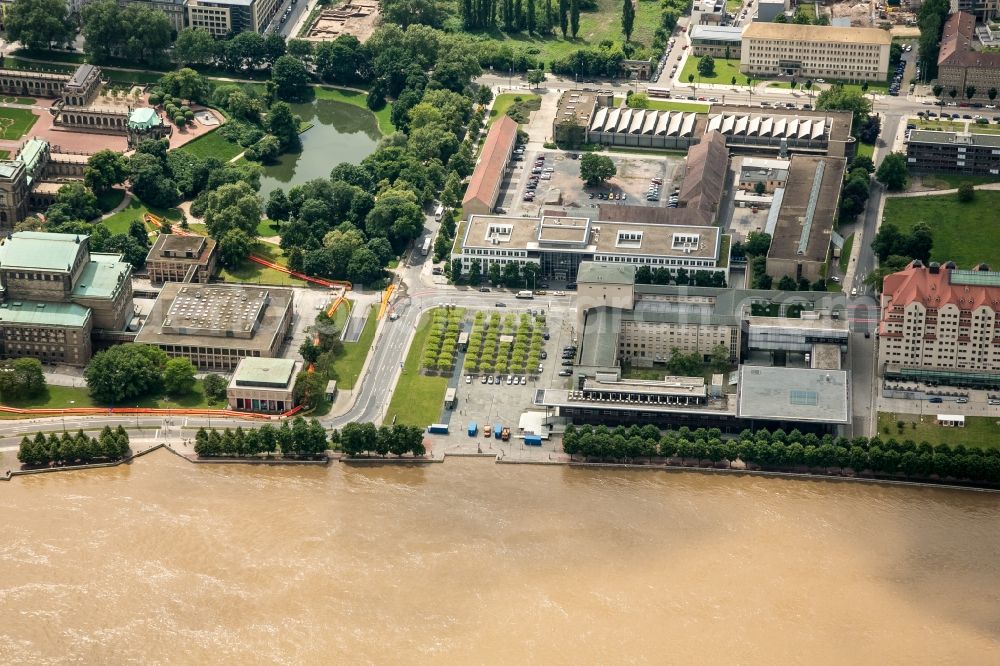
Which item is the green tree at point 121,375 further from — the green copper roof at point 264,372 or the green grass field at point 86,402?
the green copper roof at point 264,372

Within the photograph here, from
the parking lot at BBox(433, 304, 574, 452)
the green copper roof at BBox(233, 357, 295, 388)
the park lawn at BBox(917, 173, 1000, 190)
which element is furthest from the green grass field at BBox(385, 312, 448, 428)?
the park lawn at BBox(917, 173, 1000, 190)

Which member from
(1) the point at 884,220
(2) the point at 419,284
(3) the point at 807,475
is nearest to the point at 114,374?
(2) the point at 419,284

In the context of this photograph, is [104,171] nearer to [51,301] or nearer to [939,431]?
[51,301]

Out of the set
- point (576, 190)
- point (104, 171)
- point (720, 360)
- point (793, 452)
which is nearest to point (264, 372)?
point (720, 360)

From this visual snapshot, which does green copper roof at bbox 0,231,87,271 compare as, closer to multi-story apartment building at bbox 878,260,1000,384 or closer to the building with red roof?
the building with red roof

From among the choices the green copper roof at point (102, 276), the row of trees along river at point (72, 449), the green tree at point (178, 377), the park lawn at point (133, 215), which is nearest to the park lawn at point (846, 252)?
the green tree at point (178, 377)
